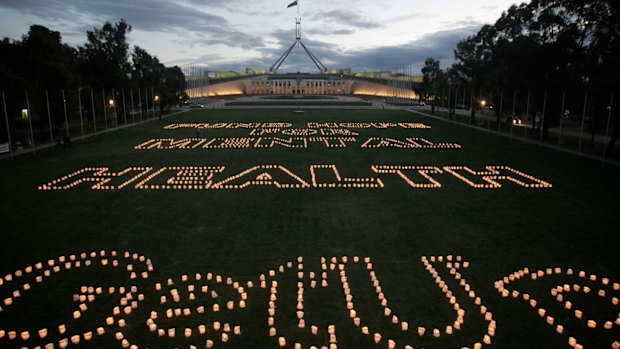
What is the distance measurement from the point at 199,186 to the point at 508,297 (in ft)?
45.9

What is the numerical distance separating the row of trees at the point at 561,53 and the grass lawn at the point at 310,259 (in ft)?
30.6

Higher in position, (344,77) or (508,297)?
(344,77)

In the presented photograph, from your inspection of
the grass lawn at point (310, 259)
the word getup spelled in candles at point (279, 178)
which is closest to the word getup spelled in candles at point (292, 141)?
the word getup spelled in candles at point (279, 178)

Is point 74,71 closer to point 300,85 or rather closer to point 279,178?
point 279,178

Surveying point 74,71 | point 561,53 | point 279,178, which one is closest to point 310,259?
point 279,178

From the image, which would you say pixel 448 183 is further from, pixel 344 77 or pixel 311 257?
pixel 344 77

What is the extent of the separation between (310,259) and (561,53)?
30.9 m

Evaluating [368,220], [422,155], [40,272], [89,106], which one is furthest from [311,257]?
[89,106]

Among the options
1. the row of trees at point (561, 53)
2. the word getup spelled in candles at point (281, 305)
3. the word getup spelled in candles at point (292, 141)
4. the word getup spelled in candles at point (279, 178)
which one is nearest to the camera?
the word getup spelled in candles at point (281, 305)

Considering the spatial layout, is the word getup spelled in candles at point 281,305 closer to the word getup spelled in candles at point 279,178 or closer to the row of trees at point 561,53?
the word getup spelled in candles at point 279,178

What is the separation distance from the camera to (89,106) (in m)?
49.6

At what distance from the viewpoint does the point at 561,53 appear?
32.3 meters

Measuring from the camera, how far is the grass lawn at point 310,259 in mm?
7906

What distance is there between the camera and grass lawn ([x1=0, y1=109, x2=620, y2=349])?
7906 millimetres
